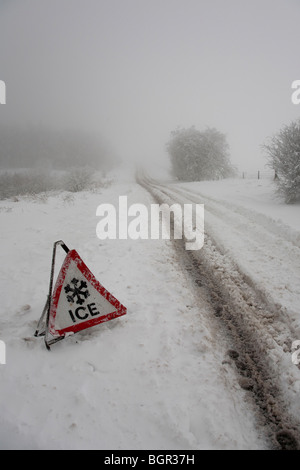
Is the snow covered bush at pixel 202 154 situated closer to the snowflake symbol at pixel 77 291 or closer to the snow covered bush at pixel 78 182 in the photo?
the snow covered bush at pixel 78 182

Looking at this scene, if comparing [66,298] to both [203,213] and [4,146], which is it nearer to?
[203,213]

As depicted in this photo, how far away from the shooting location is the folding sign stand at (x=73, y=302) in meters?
Result: 3.04

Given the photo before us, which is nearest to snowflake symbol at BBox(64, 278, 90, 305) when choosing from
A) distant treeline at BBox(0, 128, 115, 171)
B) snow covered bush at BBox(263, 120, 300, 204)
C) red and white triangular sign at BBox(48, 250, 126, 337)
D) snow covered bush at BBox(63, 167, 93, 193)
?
red and white triangular sign at BBox(48, 250, 126, 337)

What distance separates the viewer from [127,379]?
260 centimetres

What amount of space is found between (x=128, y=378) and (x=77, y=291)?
1233 mm

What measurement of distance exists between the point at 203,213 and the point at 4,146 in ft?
237

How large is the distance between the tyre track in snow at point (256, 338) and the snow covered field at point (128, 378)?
0.52 ft

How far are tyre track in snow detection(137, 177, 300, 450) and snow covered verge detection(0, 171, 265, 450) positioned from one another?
169mm

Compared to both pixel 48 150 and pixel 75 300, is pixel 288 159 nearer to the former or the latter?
pixel 75 300

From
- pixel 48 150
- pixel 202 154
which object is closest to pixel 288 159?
pixel 202 154

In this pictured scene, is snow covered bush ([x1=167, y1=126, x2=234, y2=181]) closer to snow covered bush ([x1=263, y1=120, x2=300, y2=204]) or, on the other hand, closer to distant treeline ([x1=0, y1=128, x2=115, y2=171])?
snow covered bush ([x1=263, y1=120, x2=300, y2=204])

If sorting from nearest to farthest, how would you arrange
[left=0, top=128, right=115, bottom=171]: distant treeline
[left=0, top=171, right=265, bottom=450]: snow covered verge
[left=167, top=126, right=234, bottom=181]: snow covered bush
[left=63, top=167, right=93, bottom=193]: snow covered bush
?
[left=0, top=171, right=265, bottom=450]: snow covered verge < [left=63, top=167, right=93, bottom=193]: snow covered bush < [left=167, top=126, right=234, bottom=181]: snow covered bush < [left=0, top=128, right=115, bottom=171]: distant treeline

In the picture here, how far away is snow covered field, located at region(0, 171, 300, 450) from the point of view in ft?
6.86
